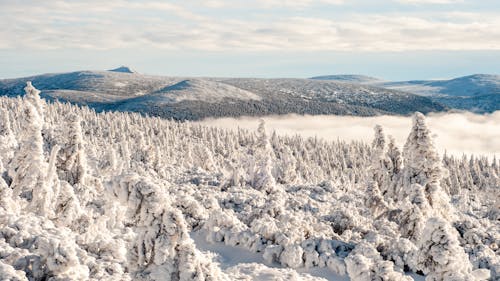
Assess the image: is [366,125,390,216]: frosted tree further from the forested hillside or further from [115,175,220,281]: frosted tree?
[115,175,220,281]: frosted tree

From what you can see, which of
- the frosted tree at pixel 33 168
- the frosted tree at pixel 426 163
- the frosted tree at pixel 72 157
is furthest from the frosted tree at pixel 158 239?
the frosted tree at pixel 426 163

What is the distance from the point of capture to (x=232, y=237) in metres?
27.8

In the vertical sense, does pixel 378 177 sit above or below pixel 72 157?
below

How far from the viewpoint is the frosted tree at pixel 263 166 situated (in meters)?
56.6

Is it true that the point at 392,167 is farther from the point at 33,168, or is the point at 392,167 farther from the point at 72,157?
the point at 33,168

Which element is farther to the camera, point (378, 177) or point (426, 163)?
point (378, 177)

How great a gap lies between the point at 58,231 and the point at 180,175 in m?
46.0

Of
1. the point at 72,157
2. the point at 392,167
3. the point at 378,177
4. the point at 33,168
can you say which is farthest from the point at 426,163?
the point at 33,168

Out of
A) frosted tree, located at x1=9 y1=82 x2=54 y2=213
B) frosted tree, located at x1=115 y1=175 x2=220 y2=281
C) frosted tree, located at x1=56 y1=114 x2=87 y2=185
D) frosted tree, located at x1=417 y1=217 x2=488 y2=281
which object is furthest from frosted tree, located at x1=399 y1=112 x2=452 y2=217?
frosted tree, located at x1=9 y1=82 x2=54 y2=213

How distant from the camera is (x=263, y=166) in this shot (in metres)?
57.8

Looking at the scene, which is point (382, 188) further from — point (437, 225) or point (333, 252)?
point (437, 225)

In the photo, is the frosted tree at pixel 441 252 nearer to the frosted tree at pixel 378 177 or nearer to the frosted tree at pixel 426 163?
the frosted tree at pixel 426 163

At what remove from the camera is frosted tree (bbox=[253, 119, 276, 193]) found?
56594 millimetres

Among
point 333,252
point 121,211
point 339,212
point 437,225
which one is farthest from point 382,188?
point 437,225
